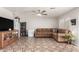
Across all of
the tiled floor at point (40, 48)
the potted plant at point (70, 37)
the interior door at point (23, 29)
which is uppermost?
the interior door at point (23, 29)

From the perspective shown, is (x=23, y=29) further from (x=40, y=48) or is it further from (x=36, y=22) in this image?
(x=40, y=48)

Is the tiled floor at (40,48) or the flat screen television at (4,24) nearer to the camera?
the tiled floor at (40,48)

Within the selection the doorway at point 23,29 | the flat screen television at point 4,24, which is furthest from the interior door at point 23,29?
the flat screen television at point 4,24

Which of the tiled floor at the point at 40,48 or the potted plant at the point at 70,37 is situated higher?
the potted plant at the point at 70,37

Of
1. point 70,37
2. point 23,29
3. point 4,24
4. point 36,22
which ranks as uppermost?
point 36,22

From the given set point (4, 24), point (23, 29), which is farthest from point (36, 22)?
point (4, 24)

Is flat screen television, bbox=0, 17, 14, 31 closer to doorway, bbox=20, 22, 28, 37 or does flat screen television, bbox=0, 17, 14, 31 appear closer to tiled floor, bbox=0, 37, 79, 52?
tiled floor, bbox=0, 37, 79, 52

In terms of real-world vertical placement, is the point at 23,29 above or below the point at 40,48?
above

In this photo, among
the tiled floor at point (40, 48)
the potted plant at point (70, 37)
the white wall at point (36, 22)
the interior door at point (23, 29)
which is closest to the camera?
the tiled floor at point (40, 48)

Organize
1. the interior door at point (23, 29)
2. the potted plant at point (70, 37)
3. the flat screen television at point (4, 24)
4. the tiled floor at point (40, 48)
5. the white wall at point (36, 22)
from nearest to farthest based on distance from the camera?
the tiled floor at point (40, 48), the flat screen television at point (4, 24), the potted plant at point (70, 37), the white wall at point (36, 22), the interior door at point (23, 29)

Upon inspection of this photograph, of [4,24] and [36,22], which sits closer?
[4,24]

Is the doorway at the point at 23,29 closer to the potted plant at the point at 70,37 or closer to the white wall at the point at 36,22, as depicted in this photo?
the white wall at the point at 36,22

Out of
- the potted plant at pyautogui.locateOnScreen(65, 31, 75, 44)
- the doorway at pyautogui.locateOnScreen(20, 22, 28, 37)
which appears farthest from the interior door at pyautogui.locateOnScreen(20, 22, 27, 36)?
the potted plant at pyautogui.locateOnScreen(65, 31, 75, 44)
